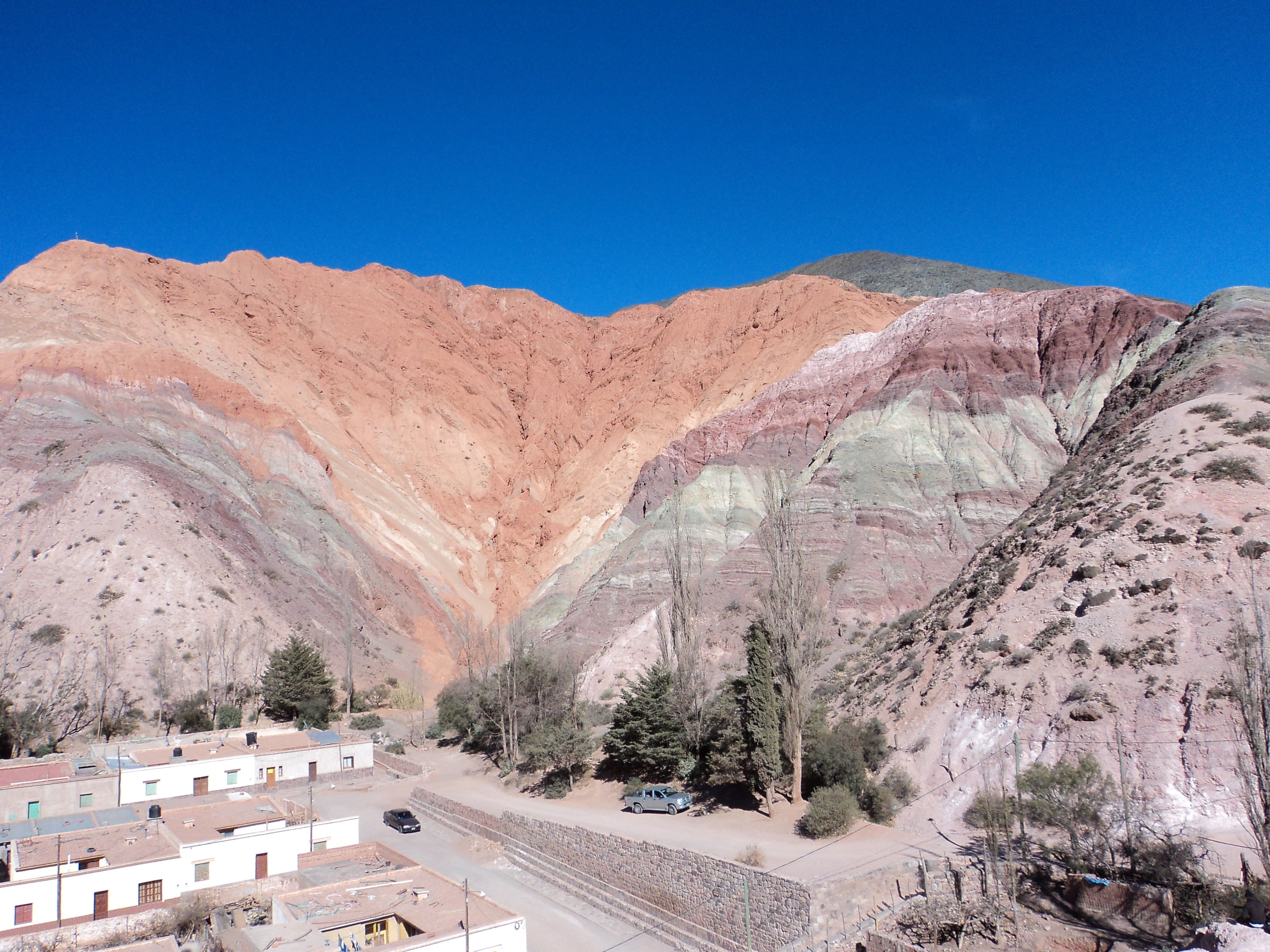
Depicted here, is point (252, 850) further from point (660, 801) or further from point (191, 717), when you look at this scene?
point (191, 717)

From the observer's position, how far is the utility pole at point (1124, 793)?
60.4 ft

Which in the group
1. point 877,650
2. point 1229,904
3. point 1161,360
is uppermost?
point 1161,360

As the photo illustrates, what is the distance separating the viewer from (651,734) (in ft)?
98.8

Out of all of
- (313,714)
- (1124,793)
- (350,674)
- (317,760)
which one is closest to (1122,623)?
(1124,793)

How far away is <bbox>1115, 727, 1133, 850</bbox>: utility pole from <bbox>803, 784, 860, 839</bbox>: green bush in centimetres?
642

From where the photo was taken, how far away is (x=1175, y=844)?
1780 cm

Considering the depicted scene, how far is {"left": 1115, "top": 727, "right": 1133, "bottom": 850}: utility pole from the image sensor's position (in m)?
18.4

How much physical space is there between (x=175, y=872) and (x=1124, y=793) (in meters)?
23.3

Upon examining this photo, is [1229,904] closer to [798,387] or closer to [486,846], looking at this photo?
[486,846]

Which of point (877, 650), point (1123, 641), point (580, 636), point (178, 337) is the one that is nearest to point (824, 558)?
point (877, 650)

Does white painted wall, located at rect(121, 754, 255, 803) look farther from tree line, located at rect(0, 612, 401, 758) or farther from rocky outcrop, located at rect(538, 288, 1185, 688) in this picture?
rocky outcrop, located at rect(538, 288, 1185, 688)

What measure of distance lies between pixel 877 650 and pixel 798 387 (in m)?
44.5

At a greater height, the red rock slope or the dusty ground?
the red rock slope

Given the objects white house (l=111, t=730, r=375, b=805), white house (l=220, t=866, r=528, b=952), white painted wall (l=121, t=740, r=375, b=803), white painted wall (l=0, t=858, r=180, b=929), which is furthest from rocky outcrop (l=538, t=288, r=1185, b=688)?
white painted wall (l=0, t=858, r=180, b=929)
